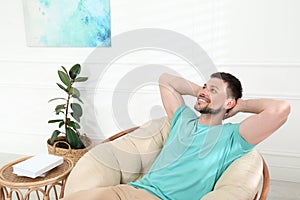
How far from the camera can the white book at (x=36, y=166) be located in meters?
1.71

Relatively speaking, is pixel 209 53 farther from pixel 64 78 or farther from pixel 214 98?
pixel 64 78

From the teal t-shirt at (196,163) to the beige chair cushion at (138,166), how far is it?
2.6 inches

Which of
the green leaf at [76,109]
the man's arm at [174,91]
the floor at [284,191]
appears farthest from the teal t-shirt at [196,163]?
the green leaf at [76,109]

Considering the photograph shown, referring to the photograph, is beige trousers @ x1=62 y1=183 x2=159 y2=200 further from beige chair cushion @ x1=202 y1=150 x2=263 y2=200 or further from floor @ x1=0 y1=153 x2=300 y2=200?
floor @ x1=0 y1=153 x2=300 y2=200

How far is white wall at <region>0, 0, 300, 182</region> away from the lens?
243 cm

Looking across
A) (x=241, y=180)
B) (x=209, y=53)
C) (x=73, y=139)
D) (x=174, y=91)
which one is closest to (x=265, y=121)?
(x=241, y=180)

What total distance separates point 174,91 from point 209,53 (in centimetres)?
76

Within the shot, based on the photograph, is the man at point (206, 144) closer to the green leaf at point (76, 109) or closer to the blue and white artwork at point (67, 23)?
the green leaf at point (76, 109)

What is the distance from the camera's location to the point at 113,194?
157cm

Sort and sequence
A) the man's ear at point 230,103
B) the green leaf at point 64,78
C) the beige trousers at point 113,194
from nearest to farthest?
1. the beige trousers at point 113,194
2. the man's ear at point 230,103
3. the green leaf at point 64,78

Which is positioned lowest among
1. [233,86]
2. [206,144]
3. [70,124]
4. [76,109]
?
[70,124]

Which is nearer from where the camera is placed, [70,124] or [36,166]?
[36,166]

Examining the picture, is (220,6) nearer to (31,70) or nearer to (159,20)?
(159,20)

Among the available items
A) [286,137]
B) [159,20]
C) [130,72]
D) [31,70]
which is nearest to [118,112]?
[130,72]
